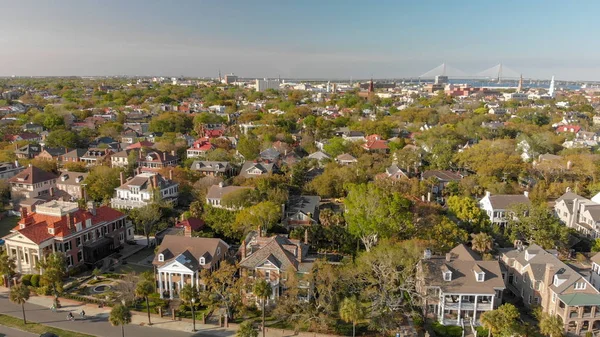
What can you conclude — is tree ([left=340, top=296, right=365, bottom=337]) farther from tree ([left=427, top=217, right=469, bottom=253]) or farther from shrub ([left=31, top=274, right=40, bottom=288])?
shrub ([left=31, top=274, right=40, bottom=288])

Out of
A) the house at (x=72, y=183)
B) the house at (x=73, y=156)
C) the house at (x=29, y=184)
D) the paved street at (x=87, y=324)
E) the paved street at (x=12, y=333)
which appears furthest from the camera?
the house at (x=73, y=156)

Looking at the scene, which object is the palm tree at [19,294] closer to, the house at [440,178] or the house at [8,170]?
the house at [8,170]

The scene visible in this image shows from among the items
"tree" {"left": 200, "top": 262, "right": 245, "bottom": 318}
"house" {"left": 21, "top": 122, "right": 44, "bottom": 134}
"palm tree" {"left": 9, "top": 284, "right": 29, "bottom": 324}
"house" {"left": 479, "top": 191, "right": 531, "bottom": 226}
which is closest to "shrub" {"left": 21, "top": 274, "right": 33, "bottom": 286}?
"palm tree" {"left": 9, "top": 284, "right": 29, "bottom": 324}

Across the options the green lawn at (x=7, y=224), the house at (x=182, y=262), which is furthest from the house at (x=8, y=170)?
the house at (x=182, y=262)

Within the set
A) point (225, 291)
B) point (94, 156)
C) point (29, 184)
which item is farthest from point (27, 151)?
point (225, 291)

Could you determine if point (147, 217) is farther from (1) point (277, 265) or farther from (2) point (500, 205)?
(2) point (500, 205)
